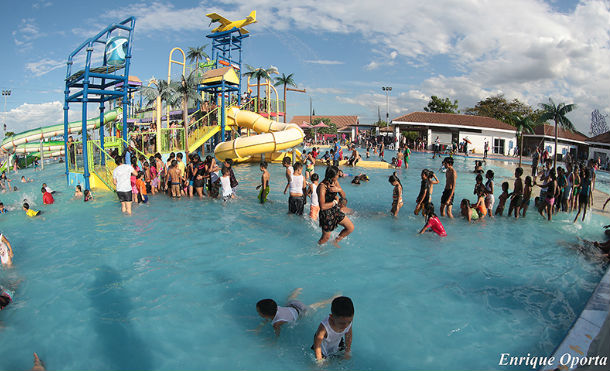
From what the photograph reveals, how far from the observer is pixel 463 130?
3531cm

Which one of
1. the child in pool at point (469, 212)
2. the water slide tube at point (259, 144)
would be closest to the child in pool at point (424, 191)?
the child in pool at point (469, 212)

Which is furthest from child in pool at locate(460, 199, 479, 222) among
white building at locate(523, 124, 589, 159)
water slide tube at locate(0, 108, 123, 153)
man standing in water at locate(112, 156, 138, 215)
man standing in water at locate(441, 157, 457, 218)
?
white building at locate(523, 124, 589, 159)

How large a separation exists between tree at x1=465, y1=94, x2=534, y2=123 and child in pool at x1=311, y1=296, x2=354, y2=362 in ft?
174

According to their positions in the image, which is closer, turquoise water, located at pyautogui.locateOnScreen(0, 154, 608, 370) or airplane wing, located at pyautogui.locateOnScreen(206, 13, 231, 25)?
turquoise water, located at pyautogui.locateOnScreen(0, 154, 608, 370)

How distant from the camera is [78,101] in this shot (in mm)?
13352

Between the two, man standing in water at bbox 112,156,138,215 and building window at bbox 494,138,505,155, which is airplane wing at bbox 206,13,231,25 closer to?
man standing in water at bbox 112,156,138,215

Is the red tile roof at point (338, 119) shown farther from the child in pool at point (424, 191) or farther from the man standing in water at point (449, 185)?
the child in pool at point (424, 191)

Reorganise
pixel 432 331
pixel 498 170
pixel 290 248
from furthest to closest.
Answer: pixel 498 170 < pixel 290 248 < pixel 432 331

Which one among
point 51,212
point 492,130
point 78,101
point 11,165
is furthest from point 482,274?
point 492,130

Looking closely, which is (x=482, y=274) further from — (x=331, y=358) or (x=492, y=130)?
(x=492, y=130)

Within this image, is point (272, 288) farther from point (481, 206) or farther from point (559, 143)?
point (559, 143)

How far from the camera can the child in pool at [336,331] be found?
332 centimetres

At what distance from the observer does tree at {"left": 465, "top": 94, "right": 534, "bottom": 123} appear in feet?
163

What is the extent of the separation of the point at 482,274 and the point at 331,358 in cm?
354
